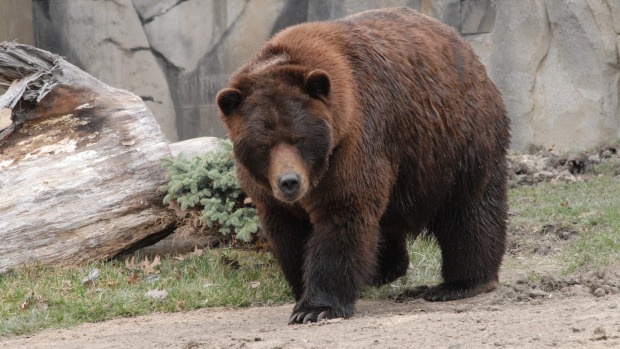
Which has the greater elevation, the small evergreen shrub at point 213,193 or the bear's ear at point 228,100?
the bear's ear at point 228,100

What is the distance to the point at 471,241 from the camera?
22.3 ft

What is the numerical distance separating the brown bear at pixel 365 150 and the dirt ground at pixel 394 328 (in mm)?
328

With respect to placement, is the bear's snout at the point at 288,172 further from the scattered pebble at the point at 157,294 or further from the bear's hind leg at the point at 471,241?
the scattered pebble at the point at 157,294

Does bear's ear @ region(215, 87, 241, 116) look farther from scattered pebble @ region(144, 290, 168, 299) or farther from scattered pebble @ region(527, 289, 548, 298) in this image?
scattered pebble @ region(527, 289, 548, 298)

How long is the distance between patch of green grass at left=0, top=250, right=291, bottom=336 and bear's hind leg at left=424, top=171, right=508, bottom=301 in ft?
3.95

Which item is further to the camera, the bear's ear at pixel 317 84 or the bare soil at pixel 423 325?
the bear's ear at pixel 317 84

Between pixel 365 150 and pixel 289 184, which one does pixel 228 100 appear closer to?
pixel 289 184

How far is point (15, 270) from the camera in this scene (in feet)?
24.3

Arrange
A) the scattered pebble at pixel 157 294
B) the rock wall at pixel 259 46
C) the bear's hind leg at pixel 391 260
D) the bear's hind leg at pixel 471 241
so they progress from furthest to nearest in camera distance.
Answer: the rock wall at pixel 259 46 → the bear's hind leg at pixel 391 260 → the scattered pebble at pixel 157 294 → the bear's hind leg at pixel 471 241

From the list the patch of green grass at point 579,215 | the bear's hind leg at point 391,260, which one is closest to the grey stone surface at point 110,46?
the patch of green grass at point 579,215

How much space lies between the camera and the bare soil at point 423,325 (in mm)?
4594

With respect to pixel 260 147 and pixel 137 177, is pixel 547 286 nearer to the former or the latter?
pixel 260 147

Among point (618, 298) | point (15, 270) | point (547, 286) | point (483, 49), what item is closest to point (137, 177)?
point (15, 270)

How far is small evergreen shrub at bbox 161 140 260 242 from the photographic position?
7.77 m
